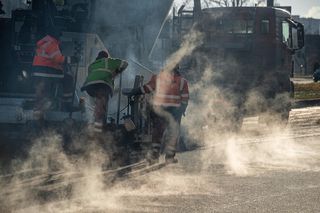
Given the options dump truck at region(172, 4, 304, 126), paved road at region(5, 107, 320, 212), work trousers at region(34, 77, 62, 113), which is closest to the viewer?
paved road at region(5, 107, 320, 212)

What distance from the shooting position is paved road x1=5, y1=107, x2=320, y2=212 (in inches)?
206

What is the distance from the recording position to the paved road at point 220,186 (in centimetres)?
522

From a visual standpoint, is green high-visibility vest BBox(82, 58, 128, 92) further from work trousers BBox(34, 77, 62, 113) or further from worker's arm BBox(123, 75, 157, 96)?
work trousers BBox(34, 77, 62, 113)

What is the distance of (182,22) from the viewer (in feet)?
44.2

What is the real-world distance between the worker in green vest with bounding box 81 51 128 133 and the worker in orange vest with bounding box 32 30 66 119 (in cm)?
57

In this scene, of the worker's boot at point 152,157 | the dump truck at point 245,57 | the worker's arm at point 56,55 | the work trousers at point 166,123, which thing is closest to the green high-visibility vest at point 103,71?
the worker's arm at point 56,55

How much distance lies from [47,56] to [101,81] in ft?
3.13

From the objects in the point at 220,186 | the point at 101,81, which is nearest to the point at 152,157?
the point at 101,81

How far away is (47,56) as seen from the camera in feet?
27.1

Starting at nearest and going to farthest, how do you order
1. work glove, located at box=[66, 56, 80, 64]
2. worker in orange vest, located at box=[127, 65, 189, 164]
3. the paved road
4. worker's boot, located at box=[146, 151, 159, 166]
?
the paved road
worker's boot, located at box=[146, 151, 159, 166]
worker in orange vest, located at box=[127, 65, 189, 164]
work glove, located at box=[66, 56, 80, 64]

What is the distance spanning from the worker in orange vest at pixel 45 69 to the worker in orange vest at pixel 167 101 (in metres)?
1.26

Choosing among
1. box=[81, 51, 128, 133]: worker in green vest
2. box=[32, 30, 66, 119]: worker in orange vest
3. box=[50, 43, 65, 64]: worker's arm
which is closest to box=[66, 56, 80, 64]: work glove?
box=[32, 30, 66, 119]: worker in orange vest

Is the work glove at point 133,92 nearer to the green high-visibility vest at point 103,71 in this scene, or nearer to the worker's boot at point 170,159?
the green high-visibility vest at point 103,71

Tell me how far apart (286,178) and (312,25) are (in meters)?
92.9
